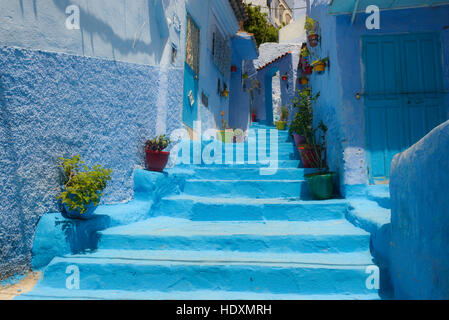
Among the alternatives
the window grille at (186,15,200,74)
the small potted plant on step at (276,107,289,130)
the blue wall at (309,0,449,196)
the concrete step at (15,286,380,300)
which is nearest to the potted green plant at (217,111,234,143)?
the small potted plant on step at (276,107,289,130)

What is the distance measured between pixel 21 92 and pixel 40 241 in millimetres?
1532

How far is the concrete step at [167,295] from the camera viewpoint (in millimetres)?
3078

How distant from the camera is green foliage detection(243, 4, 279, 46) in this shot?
60.7 ft

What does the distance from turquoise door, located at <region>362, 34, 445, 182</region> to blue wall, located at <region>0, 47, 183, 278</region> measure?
12.2ft

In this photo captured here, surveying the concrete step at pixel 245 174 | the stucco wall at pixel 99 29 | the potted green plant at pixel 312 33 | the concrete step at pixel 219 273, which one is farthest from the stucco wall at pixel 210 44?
the concrete step at pixel 219 273

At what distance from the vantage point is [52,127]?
12.8ft

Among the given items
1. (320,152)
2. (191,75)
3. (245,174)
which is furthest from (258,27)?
(245,174)

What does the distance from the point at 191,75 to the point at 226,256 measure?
223 inches

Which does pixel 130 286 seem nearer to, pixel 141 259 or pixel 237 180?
pixel 141 259

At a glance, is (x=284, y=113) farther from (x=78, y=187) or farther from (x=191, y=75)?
(x=78, y=187)

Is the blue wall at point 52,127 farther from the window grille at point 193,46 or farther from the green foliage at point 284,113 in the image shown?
the green foliage at point 284,113

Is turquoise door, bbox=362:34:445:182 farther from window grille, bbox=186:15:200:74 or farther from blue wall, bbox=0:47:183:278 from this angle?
window grille, bbox=186:15:200:74

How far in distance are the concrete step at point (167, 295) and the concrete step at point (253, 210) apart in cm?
174
